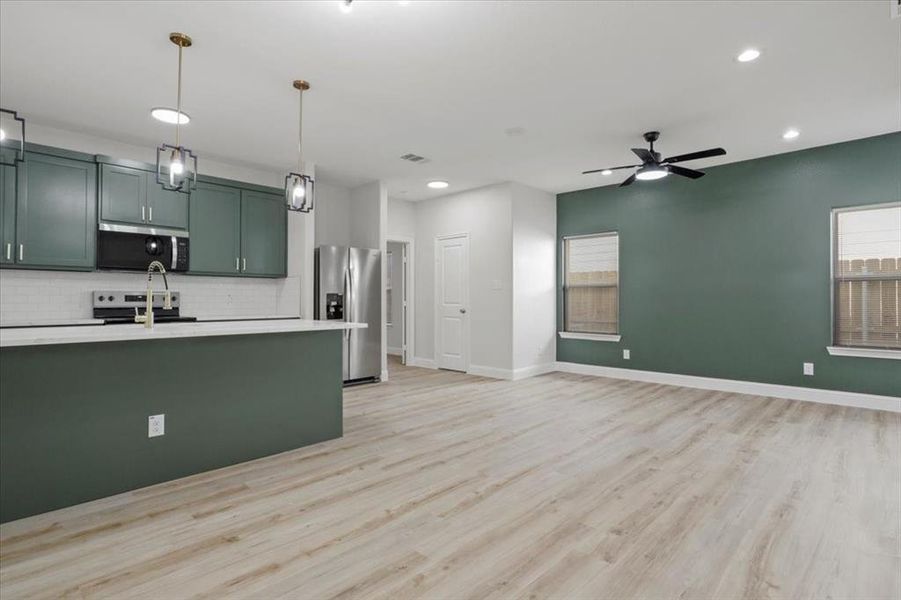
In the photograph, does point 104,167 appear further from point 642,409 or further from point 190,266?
point 642,409

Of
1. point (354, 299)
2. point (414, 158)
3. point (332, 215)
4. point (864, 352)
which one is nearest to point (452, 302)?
point (354, 299)

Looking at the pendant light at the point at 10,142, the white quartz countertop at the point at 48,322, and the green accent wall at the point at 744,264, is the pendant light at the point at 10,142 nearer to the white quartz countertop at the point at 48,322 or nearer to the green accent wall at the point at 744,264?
the white quartz countertop at the point at 48,322

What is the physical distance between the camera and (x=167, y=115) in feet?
12.9

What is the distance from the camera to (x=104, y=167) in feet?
15.0

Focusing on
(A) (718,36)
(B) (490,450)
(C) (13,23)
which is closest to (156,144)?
(C) (13,23)

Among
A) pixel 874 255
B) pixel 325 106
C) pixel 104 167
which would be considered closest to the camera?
pixel 325 106

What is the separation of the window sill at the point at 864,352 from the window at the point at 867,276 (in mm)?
70

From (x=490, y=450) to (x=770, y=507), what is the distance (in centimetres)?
176

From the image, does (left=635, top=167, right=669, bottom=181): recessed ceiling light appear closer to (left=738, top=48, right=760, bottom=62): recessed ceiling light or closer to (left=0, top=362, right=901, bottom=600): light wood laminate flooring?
(left=738, top=48, right=760, bottom=62): recessed ceiling light

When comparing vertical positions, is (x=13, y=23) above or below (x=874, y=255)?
above

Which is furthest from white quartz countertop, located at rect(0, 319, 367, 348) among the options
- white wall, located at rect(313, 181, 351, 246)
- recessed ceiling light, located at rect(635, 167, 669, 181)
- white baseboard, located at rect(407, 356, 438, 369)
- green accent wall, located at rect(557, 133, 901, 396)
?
green accent wall, located at rect(557, 133, 901, 396)

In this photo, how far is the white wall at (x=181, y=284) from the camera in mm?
4391

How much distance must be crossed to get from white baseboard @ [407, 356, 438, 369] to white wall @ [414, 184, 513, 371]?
76 mm

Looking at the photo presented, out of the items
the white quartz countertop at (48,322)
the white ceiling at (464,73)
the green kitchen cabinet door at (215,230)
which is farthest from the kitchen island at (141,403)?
the green kitchen cabinet door at (215,230)
